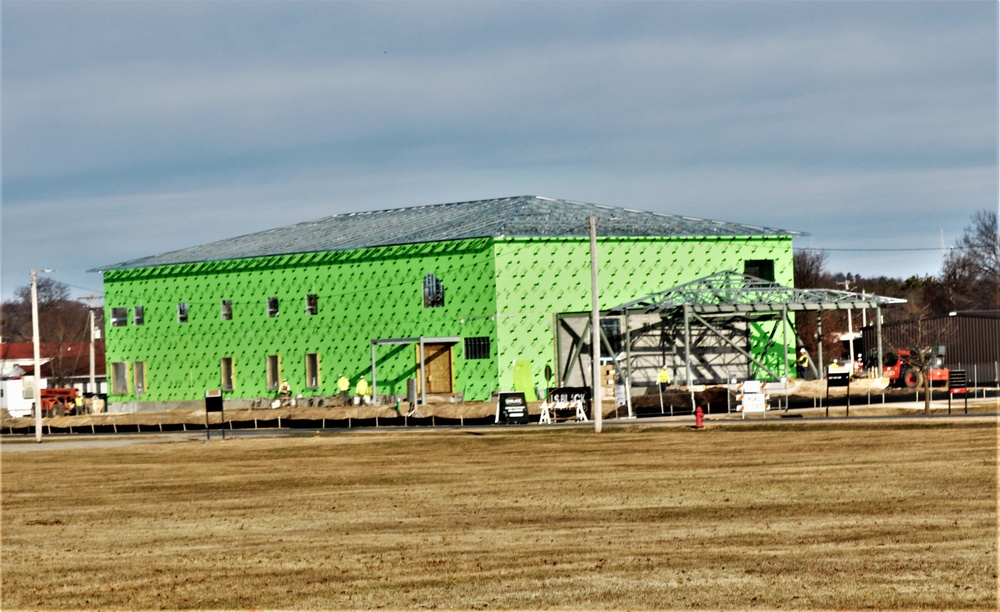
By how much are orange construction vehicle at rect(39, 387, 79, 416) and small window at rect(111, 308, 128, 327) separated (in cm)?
539

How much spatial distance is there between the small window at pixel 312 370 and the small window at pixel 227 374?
5775 mm

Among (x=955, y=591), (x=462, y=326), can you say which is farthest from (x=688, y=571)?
(x=462, y=326)

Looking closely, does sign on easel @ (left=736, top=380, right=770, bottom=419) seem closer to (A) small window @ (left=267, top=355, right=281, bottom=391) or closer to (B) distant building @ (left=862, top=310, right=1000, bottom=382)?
(A) small window @ (left=267, top=355, right=281, bottom=391)

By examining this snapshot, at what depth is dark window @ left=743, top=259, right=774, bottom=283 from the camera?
265ft

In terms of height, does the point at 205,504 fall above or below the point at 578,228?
below

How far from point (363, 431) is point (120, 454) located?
40.0 ft

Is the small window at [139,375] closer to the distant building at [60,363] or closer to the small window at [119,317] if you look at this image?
the small window at [119,317]

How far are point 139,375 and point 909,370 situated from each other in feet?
148

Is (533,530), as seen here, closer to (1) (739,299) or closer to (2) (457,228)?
(1) (739,299)

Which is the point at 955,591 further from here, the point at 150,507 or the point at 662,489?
the point at 150,507

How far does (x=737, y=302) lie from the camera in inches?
2891

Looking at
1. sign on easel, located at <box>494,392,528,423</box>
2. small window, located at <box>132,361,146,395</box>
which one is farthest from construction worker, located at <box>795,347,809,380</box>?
small window, located at <box>132,361,146,395</box>

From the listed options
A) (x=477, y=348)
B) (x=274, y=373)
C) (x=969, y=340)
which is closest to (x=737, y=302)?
(x=477, y=348)

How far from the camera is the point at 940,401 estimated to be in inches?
2190
